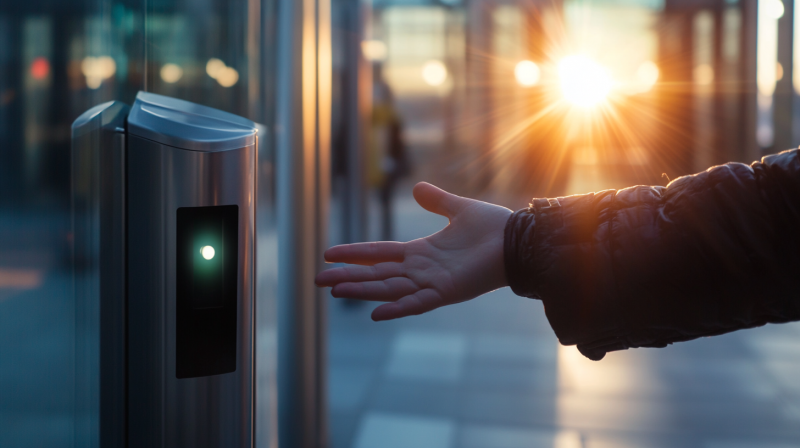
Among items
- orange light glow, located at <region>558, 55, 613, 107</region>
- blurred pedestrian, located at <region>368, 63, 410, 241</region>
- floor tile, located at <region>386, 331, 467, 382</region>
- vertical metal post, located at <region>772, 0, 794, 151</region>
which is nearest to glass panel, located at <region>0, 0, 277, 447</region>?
floor tile, located at <region>386, 331, 467, 382</region>

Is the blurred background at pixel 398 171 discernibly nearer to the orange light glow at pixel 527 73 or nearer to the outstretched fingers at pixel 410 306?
the orange light glow at pixel 527 73

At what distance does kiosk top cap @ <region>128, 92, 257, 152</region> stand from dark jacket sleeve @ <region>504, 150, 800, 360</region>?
0.58 m

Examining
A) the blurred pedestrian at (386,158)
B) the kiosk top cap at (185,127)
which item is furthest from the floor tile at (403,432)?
the blurred pedestrian at (386,158)

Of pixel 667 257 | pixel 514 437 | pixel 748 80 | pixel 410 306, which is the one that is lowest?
pixel 514 437

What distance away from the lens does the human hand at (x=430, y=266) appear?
122cm

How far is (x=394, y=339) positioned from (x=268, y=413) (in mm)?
1324

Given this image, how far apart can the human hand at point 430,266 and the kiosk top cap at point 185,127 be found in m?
0.29

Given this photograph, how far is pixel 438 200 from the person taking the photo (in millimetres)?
1368

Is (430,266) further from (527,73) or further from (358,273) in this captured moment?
(527,73)

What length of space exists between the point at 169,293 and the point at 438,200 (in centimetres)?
59

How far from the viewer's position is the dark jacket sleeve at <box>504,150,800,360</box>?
3.65 feet

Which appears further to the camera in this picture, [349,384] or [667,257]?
[349,384]

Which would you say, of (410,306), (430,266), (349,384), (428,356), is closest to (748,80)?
(428,356)

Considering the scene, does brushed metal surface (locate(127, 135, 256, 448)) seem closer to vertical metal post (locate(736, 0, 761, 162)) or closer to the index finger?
the index finger
